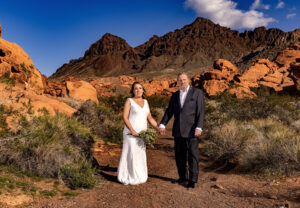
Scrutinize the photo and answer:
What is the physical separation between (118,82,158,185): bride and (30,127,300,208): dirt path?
19 cm

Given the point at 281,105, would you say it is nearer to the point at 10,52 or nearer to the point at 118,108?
the point at 118,108

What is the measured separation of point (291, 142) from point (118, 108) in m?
12.8

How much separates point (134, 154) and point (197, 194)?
4.48 feet

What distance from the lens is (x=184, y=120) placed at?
448cm

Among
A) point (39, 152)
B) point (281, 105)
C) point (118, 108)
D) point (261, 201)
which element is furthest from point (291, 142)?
point (118, 108)

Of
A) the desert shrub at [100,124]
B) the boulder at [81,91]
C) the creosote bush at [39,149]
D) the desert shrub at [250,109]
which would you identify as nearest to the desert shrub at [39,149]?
the creosote bush at [39,149]

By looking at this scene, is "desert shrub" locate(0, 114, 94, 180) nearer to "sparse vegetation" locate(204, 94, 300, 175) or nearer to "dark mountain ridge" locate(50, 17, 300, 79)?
"sparse vegetation" locate(204, 94, 300, 175)

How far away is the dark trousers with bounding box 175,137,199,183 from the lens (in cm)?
446

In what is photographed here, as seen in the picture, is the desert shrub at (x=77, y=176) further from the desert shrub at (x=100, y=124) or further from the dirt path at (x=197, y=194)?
the desert shrub at (x=100, y=124)

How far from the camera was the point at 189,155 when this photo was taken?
4500mm

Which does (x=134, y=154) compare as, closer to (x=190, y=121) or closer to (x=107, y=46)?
(x=190, y=121)

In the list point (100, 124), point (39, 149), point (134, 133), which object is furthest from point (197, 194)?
point (100, 124)

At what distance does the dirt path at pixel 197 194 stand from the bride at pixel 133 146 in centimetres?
19

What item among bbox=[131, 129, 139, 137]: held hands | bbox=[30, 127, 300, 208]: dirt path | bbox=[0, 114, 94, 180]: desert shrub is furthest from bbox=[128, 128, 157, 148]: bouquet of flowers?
bbox=[0, 114, 94, 180]: desert shrub
